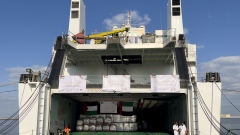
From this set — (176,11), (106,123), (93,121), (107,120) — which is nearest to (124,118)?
(107,120)

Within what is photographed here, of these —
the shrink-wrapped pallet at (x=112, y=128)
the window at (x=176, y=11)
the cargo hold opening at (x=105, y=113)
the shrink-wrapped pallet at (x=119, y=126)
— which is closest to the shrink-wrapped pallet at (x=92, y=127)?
the cargo hold opening at (x=105, y=113)

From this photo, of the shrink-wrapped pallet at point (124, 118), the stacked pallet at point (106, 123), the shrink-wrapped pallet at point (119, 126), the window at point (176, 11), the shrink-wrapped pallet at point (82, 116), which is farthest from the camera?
the shrink-wrapped pallet at point (82, 116)

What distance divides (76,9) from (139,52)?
684cm

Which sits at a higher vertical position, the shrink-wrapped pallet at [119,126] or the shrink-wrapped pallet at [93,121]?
the shrink-wrapped pallet at [93,121]

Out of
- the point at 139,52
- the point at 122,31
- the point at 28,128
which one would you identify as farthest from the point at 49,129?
the point at 122,31

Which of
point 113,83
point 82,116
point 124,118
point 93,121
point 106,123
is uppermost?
point 113,83

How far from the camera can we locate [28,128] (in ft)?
52.3

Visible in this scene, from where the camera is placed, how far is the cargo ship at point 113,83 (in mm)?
15977

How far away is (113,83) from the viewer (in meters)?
16.8

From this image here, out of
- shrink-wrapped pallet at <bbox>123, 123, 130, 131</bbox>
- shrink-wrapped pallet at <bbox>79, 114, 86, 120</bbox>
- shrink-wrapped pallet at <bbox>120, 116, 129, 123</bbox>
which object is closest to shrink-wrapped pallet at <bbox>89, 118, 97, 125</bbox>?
shrink-wrapped pallet at <bbox>79, 114, 86, 120</bbox>

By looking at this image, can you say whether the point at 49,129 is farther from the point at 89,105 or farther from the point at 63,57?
the point at 89,105

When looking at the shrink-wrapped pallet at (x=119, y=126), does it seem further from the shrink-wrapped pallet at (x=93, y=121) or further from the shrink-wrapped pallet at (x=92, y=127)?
Result: the shrink-wrapped pallet at (x=92, y=127)

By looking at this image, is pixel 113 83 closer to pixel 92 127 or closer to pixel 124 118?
A: pixel 92 127

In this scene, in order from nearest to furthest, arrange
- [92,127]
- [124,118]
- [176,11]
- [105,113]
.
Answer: [176,11]
[92,127]
[124,118]
[105,113]
